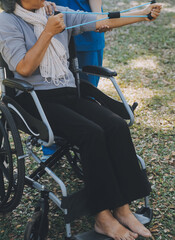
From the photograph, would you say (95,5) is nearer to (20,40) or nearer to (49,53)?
(49,53)

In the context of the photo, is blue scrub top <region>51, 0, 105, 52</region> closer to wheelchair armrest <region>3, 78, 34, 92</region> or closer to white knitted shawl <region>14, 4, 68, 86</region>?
white knitted shawl <region>14, 4, 68, 86</region>

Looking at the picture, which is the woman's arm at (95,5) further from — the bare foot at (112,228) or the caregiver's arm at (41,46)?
the bare foot at (112,228)

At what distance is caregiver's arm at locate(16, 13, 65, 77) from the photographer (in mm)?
2100

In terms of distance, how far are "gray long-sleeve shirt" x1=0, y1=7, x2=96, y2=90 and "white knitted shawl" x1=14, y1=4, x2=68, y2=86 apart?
34 mm

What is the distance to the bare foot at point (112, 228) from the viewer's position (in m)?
2.00

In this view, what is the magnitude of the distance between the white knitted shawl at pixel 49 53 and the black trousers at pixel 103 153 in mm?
192

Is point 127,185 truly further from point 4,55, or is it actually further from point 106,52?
point 106,52

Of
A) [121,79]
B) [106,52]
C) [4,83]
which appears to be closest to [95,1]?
[4,83]

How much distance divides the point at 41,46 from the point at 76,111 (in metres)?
0.48

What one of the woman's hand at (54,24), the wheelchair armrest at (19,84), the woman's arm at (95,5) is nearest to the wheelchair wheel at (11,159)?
the wheelchair armrest at (19,84)

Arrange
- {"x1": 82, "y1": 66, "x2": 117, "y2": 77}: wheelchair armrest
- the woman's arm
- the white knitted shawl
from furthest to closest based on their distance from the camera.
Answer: the woman's arm → {"x1": 82, "y1": 66, "x2": 117, "y2": 77}: wheelchair armrest → the white knitted shawl

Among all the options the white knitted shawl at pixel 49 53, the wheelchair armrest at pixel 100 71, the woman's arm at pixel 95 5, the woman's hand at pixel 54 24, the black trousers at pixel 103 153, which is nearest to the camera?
the black trousers at pixel 103 153

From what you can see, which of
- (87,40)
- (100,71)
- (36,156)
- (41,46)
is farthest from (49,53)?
(36,156)

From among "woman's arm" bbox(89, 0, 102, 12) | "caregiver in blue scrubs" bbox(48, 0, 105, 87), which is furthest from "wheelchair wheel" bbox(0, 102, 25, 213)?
"woman's arm" bbox(89, 0, 102, 12)
